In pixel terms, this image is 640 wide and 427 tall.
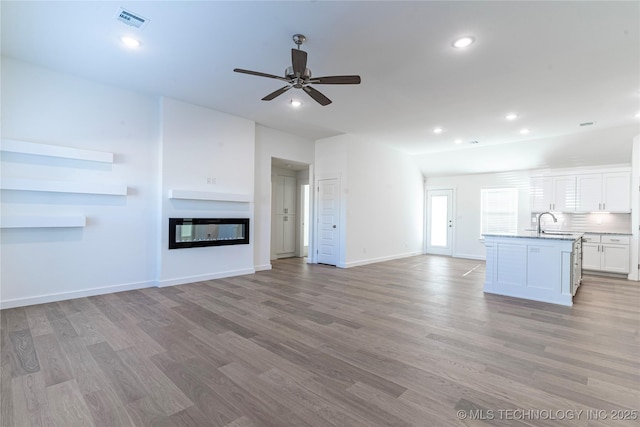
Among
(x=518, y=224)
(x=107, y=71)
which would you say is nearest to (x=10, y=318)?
(x=107, y=71)

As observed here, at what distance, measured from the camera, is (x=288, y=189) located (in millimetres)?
8742

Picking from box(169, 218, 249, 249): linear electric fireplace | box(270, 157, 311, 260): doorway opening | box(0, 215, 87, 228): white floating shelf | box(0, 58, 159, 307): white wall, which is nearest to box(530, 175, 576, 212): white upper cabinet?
box(270, 157, 311, 260): doorway opening

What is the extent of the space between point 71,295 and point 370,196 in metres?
6.08

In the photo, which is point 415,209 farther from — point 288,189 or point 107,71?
point 107,71

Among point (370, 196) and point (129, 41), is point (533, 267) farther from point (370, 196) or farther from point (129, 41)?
point (129, 41)

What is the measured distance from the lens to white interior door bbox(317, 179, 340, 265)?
706 cm

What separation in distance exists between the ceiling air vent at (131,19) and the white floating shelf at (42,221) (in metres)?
2.71

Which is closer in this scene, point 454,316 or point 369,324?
point 369,324

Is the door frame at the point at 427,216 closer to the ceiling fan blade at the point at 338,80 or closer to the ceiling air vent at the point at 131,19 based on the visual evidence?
the ceiling fan blade at the point at 338,80

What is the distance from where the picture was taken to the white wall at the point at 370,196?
695 centimetres

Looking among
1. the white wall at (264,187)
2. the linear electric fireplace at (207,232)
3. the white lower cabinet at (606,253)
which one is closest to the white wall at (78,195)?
the linear electric fireplace at (207,232)

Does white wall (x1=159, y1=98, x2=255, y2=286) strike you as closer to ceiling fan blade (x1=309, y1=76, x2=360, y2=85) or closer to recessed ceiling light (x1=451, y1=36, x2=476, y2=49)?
ceiling fan blade (x1=309, y1=76, x2=360, y2=85)

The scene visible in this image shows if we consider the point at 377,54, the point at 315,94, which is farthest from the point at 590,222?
the point at 315,94

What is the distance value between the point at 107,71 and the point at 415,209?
Result: 27.1 ft
